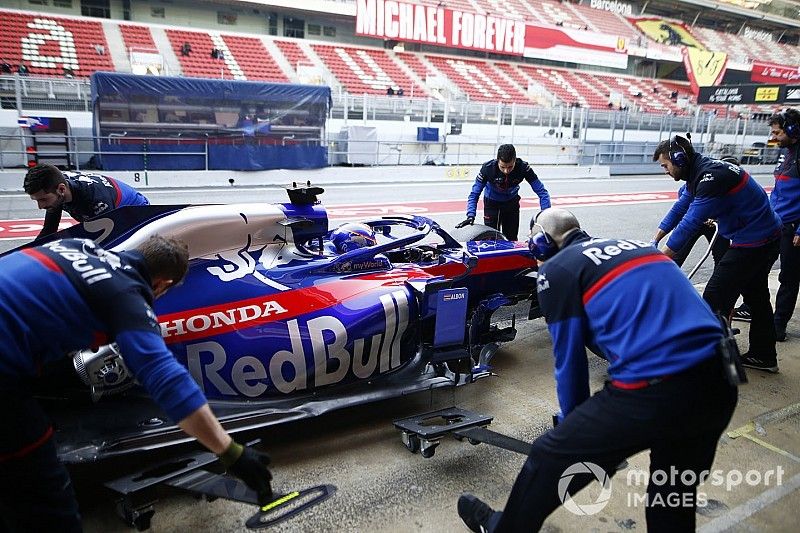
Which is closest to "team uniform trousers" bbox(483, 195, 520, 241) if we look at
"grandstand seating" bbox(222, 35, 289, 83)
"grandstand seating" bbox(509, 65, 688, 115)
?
"grandstand seating" bbox(222, 35, 289, 83)

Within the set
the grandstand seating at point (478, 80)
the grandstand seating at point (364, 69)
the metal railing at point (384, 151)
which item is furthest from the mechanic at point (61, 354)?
the grandstand seating at point (478, 80)

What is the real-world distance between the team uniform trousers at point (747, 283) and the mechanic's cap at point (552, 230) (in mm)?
2593

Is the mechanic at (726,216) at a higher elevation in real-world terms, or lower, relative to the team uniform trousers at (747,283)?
higher

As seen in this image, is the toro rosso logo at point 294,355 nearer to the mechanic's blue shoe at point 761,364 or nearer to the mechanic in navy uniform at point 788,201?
the mechanic's blue shoe at point 761,364

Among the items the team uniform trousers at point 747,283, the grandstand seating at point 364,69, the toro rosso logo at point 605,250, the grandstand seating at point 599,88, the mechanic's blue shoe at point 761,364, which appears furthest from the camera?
the grandstand seating at point 599,88

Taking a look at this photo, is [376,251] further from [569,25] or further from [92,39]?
[569,25]

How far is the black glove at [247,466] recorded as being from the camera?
2084mm

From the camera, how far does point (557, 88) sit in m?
36.0

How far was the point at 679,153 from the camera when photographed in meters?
4.51

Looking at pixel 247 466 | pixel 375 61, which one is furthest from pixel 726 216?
pixel 375 61

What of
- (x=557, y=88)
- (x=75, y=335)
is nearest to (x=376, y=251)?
(x=75, y=335)

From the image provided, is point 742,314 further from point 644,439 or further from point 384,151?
point 384,151

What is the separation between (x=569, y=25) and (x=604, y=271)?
1715 inches

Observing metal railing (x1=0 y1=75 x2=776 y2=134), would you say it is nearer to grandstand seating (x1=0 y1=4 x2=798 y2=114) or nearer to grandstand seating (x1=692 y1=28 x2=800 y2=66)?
grandstand seating (x1=0 y1=4 x2=798 y2=114)
